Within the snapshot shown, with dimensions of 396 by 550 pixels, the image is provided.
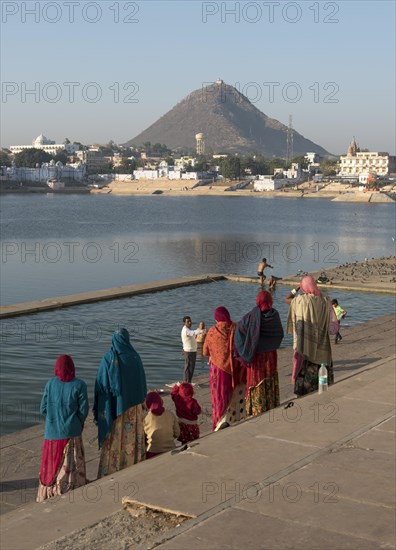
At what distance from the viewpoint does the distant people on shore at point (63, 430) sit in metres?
5.89

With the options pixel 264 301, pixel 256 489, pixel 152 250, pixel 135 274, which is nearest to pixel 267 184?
pixel 152 250

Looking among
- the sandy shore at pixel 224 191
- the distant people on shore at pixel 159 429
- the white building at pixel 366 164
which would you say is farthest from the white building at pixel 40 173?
the distant people on shore at pixel 159 429

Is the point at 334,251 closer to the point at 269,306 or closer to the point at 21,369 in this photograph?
the point at 21,369

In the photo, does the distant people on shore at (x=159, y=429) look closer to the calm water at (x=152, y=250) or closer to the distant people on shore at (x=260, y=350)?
the distant people on shore at (x=260, y=350)

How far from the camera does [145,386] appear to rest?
636cm

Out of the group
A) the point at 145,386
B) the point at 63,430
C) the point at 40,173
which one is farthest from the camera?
the point at 40,173

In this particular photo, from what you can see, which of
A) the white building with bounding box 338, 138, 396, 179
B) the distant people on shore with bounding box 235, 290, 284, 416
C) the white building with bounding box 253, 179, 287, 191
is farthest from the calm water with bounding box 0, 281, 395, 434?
the white building with bounding box 338, 138, 396, 179

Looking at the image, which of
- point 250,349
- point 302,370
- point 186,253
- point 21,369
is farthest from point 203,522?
point 186,253

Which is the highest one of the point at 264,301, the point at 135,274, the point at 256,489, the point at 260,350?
the point at 264,301

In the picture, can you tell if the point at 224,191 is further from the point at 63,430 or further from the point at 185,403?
the point at 63,430

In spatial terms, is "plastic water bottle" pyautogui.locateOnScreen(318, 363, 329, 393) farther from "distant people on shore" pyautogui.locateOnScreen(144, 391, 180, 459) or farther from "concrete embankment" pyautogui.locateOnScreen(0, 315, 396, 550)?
"distant people on shore" pyautogui.locateOnScreen(144, 391, 180, 459)

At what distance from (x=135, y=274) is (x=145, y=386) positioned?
22958 mm

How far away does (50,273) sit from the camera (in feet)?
96.7

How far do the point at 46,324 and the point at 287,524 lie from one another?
1139 cm
